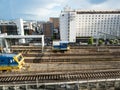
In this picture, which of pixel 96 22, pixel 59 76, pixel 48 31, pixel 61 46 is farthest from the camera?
pixel 48 31

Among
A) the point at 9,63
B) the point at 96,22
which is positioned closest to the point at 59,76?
the point at 9,63

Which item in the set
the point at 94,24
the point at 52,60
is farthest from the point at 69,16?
the point at 52,60

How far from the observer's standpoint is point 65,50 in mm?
24344

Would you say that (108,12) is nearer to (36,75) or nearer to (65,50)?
(65,50)

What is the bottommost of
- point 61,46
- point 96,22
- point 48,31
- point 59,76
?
point 59,76

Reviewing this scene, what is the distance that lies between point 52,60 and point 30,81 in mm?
7265

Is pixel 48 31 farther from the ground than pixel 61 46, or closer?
farther from the ground

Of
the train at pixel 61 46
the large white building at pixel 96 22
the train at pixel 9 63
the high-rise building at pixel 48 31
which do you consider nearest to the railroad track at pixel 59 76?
the train at pixel 9 63

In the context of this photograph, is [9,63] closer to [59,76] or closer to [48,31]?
[59,76]

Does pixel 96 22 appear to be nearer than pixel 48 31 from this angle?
Yes

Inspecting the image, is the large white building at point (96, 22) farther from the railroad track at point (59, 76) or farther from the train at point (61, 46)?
the railroad track at point (59, 76)

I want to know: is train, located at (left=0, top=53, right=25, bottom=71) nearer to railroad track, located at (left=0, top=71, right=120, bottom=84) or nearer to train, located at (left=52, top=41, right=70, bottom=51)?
railroad track, located at (left=0, top=71, right=120, bottom=84)

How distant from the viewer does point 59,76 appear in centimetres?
1209

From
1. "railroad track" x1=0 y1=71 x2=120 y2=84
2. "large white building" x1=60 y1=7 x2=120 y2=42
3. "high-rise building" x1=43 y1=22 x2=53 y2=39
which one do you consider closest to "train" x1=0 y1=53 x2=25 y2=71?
"railroad track" x1=0 y1=71 x2=120 y2=84
